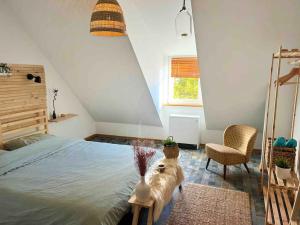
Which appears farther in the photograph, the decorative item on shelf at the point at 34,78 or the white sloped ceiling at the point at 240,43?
the decorative item on shelf at the point at 34,78

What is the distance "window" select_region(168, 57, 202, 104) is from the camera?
4965 millimetres

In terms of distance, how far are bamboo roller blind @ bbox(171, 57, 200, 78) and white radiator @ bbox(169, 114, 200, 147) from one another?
862 mm

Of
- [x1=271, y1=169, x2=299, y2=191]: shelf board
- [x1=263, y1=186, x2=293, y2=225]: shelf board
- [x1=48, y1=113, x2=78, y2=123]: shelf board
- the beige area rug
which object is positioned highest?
[x1=48, y1=113, x2=78, y2=123]: shelf board

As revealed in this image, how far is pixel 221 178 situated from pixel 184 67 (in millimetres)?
2405

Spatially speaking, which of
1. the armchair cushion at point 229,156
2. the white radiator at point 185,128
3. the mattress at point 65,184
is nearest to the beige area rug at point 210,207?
the armchair cushion at point 229,156

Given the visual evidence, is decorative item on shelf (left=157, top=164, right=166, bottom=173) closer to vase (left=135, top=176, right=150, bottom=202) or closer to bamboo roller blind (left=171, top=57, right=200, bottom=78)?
vase (left=135, top=176, right=150, bottom=202)

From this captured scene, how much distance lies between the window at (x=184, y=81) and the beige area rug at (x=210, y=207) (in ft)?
7.68

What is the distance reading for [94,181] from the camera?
240cm

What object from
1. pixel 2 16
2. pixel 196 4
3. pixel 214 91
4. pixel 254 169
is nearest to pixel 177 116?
pixel 214 91

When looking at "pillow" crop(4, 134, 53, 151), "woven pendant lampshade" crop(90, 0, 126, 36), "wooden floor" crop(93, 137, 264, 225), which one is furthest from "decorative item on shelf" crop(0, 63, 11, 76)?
"wooden floor" crop(93, 137, 264, 225)

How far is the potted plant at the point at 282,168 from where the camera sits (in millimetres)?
2232

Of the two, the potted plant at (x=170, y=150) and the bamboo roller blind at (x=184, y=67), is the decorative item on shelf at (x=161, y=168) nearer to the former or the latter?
the potted plant at (x=170, y=150)

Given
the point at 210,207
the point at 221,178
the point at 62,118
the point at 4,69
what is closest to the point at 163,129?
the point at 221,178

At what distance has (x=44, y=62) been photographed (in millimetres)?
4242
